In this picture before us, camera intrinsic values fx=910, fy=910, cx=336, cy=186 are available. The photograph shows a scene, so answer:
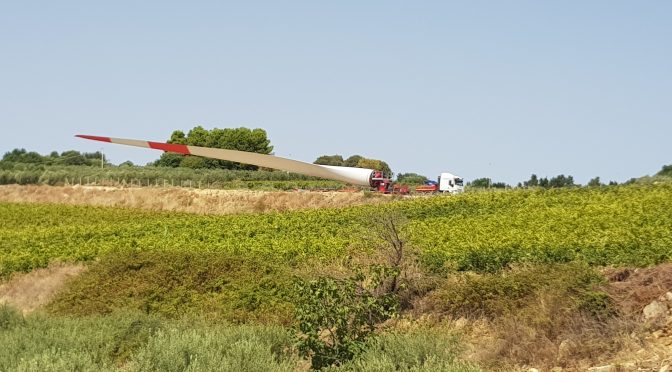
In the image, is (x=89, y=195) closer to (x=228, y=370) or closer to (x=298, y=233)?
(x=298, y=233)

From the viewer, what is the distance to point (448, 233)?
27297 mm

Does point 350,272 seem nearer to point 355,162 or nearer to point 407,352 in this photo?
point 407,352

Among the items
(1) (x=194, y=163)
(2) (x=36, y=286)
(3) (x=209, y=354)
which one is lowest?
(2) (x=36, y=286)

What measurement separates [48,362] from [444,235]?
15.1 m

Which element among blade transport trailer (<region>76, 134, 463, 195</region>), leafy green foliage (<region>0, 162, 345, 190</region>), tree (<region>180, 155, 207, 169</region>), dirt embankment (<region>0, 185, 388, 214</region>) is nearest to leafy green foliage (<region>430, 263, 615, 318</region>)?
blade transport trailer (<region>76, 134, 463, 195</region>)

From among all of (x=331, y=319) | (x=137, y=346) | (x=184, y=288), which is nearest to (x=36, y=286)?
(x=184, y=288)

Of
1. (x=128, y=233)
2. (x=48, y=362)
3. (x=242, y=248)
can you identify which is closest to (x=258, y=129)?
(x=128, y=233)

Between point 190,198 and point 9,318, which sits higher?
point 190,198

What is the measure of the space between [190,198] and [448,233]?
116ft

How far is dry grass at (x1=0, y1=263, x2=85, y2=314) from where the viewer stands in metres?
27.2

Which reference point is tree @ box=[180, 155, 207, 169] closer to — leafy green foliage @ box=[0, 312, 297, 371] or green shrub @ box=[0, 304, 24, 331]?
green shrub @ box=[0, 304, 24, 331]

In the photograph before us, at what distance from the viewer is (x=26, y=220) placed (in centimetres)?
5022

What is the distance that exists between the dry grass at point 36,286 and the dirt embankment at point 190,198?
23778 millimetres

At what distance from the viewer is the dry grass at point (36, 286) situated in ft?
89.1
